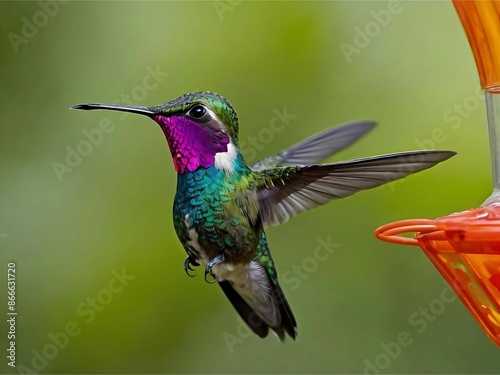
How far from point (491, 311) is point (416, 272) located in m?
1.92

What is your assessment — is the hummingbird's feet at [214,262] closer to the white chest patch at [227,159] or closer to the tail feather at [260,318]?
the white chest patch at [227,159]

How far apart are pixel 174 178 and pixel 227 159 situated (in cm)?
163

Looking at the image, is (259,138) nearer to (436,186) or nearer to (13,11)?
(436,186)

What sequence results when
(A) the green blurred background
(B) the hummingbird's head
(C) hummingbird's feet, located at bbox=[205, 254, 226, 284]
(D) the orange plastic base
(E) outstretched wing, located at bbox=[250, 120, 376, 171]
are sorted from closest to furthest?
(D) the orange plastic base → (B) the hummingbird's head → (C) hummingbird's feet, located at bbox=[205, 254, 226, 284] → (E) outstretched wing, located at bbox=[250, 120, 376, 171] → (A) the green blurred background

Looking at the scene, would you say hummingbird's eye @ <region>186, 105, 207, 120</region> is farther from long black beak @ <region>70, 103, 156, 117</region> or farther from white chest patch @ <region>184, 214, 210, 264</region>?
white chest patch @ <region>184, 214, 210, 264</region>

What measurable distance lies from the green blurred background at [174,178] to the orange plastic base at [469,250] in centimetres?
177

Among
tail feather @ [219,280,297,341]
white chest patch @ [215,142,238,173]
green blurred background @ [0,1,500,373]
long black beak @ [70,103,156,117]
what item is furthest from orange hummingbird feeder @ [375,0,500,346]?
green blurred background @ [0,1,500,373]

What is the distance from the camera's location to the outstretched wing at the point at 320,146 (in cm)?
284

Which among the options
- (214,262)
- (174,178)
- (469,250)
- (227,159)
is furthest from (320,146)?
(174,178)

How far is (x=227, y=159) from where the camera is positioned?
2469 mm

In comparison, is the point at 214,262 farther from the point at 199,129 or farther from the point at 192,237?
the point at 199,129

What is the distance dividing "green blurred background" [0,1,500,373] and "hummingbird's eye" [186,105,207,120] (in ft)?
5.56

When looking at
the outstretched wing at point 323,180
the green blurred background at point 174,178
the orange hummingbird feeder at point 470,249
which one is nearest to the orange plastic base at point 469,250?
the orange hummingbird feeder at point 470,249

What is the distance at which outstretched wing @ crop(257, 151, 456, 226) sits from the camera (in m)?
1.99
